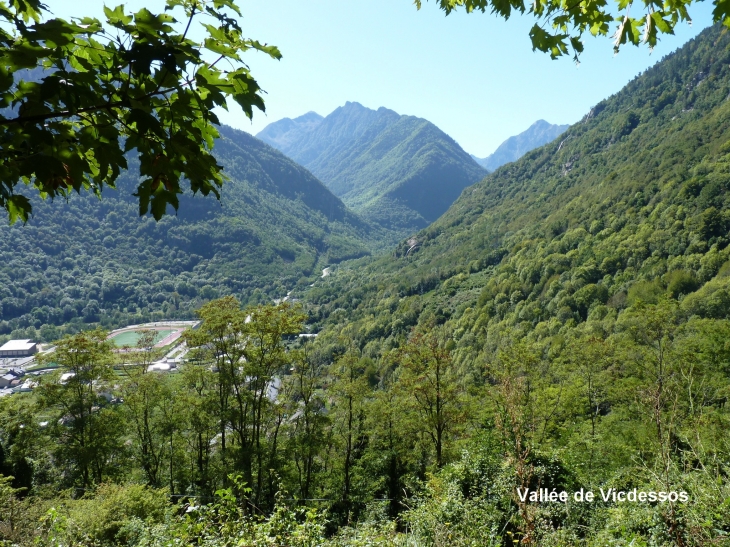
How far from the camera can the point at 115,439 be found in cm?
1638

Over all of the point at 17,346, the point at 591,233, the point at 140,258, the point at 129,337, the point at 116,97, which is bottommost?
the point at 129,337

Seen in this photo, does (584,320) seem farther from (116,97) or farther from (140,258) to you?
(140,258)

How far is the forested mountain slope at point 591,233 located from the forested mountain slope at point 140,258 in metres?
30.9

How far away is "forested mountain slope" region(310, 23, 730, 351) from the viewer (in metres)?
56.3

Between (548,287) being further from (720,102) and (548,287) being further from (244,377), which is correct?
(720,102)

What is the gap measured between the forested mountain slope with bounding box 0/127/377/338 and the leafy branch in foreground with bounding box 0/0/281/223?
105997 millimetres

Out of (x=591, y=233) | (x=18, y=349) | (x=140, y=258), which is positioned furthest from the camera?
(x=140, y=258)

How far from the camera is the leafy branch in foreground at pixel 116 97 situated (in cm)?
129

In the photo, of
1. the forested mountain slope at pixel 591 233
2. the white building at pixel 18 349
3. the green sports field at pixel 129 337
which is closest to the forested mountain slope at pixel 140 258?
the white building at pixel 18 349

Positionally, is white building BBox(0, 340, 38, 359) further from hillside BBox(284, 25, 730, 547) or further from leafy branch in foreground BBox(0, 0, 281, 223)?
leafy branch in foreground BBox(0, 0, 281, 223)

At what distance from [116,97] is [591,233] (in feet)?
287

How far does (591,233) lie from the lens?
7688 centimetres

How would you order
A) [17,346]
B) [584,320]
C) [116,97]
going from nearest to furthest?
[116,97], [584,320], [17,346]

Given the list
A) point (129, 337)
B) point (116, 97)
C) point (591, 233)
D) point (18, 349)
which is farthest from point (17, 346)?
point (591, 233)
